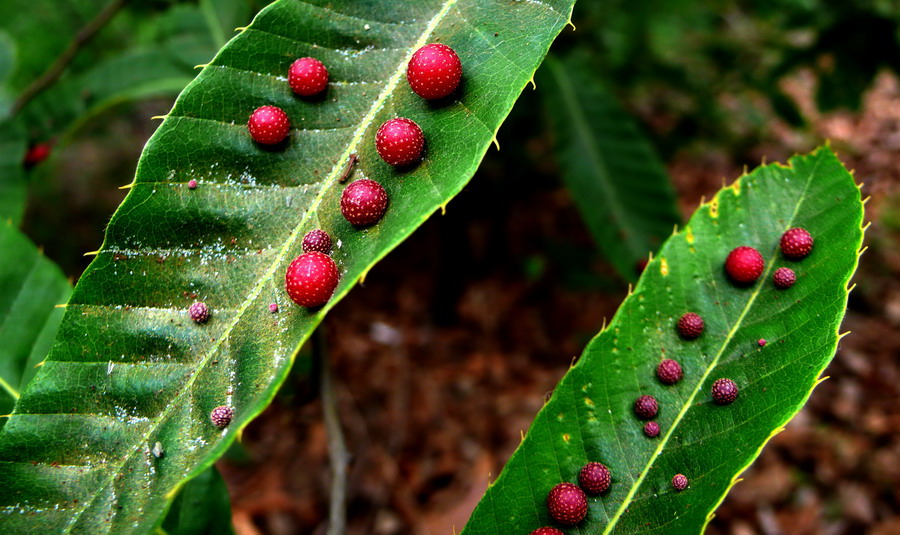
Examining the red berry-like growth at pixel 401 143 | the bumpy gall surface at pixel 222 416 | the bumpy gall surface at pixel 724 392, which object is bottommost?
the bumpy gall surface at pixel 724 392

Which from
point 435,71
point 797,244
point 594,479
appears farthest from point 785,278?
point 435,71

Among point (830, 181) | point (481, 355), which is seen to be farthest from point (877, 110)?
point (830, 181)

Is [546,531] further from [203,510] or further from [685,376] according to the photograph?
[203,510]

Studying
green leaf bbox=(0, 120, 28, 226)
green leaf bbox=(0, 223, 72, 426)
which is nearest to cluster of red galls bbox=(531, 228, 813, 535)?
green leaf bbox=(0, 223, 72, 426)

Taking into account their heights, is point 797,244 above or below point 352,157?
below

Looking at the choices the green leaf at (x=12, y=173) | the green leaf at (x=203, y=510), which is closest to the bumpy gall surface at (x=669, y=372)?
the green leaf at (x=203, y=510)

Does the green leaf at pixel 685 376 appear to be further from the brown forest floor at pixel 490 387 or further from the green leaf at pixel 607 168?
the brown forest floor at pixel 490 387

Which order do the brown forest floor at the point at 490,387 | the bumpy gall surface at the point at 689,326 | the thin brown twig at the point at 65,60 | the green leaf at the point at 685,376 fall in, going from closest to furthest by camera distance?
the green leaf at the point at 685,376
the bumpy gall surface at the point at 689,326
the thin brown twig at the point at 65,60
the brown forest floor at the point at 490,387
